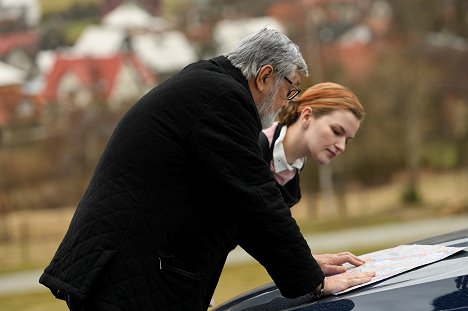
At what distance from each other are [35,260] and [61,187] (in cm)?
117

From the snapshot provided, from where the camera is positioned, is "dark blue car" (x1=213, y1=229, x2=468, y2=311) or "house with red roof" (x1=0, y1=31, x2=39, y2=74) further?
"house with red roof" (x1=0, y1=31, x2=39, y2=74)

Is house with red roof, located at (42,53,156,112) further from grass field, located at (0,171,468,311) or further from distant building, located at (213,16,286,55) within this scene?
grass field, located at (0,171,468,311)

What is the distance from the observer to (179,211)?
2.87 meters

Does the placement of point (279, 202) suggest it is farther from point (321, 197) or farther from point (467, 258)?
point (321, 197)

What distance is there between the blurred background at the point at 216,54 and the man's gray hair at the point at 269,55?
1166 cm

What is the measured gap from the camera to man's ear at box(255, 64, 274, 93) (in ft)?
9.78

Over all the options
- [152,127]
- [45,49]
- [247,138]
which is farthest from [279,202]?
[45,49]

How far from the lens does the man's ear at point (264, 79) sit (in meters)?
2.98

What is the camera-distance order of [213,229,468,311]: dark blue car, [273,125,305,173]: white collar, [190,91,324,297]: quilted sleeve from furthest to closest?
[273,125,305,173]: white collar
[190,91,324,297]: quilted sleeve
[213,229,468,311]: dark blue car

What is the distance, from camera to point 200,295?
295 cm

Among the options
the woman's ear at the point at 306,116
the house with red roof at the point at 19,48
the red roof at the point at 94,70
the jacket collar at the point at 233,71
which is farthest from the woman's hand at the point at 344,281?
A: the house with red roof at the point at 19,48

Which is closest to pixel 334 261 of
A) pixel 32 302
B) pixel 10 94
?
pixel 32 302

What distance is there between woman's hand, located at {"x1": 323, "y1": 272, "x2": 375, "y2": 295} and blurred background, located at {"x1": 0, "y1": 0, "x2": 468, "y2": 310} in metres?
11.7

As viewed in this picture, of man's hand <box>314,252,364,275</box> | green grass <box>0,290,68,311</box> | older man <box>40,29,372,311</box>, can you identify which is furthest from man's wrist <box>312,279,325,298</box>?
green grass <box>0,290,68,311</box>
